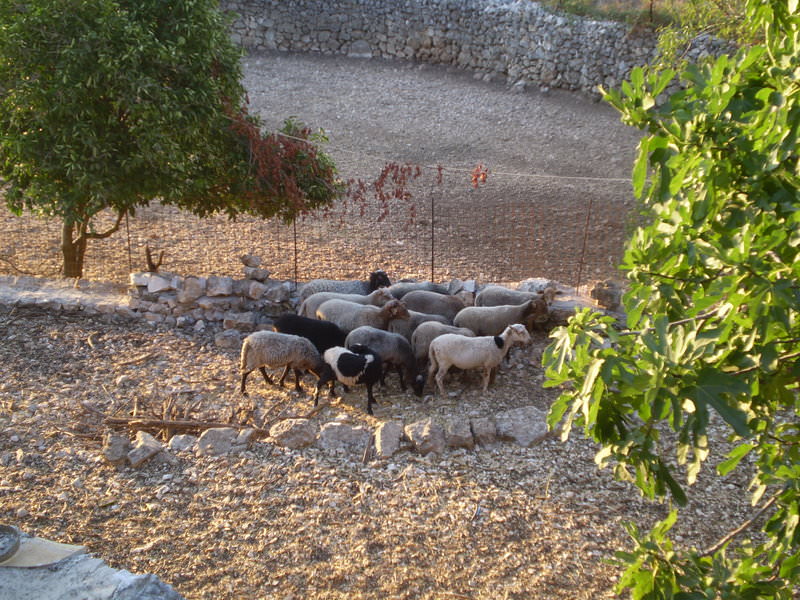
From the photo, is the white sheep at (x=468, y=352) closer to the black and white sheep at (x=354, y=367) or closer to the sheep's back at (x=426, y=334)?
the sheep's back at (x=426, y=334)

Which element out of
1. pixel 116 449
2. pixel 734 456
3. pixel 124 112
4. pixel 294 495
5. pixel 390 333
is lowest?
pixel 294 495

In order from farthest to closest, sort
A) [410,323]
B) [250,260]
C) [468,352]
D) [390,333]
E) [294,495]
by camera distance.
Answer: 1. [250,260]
2. [410,323]
3. [390,333]
4. [468,352]
5. [294,495]

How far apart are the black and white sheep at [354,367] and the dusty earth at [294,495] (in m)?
0.28

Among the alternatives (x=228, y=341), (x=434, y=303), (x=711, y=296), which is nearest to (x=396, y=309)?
(x=434, y=303)

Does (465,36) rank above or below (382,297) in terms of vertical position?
above

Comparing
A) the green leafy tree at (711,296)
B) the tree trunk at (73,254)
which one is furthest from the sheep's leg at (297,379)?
the green leafy tree at (711,296)

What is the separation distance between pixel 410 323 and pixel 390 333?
0.65 metres

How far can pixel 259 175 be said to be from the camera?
9.38 m

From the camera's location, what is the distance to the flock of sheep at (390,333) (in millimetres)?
7652

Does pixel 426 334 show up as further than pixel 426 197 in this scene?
No

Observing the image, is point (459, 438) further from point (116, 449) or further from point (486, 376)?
point (116, 449)

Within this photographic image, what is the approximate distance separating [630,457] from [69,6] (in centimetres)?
780

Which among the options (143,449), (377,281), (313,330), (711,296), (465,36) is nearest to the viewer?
(711,296)

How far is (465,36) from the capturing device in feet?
77.0
